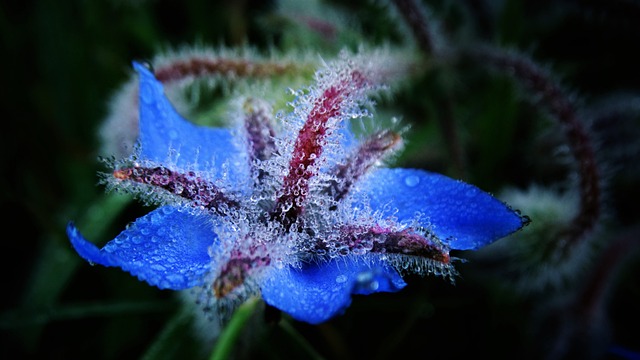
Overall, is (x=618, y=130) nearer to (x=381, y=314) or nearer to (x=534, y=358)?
(x=534, y=358)

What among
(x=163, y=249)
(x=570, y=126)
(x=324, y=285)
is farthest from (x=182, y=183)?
(x=570, y=126)

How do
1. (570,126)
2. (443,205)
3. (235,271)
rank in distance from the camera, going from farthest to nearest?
1. (570,126)
2. (443,205)
3. (235,271)

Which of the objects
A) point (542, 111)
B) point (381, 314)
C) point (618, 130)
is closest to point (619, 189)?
point (618, 130)

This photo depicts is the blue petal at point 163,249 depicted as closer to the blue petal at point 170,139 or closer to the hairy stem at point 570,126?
the blue petal at point 170,139

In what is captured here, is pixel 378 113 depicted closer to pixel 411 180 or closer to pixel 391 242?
pixel 411 180

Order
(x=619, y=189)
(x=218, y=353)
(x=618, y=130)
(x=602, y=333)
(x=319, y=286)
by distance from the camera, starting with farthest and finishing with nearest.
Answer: (x=619, y=189) < (x=618, y=130) < (x=602, y=333) < (x=218, y=353) < (x=319, y=286)

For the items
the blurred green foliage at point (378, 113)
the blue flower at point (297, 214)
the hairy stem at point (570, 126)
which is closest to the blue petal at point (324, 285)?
the blue flower at point (297, 214)

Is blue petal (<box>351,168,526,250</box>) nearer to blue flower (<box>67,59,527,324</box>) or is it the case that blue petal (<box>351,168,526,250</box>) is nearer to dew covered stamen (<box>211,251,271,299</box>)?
blue flower (<box>67,59,527,324</box>)
